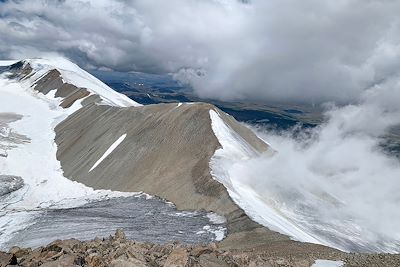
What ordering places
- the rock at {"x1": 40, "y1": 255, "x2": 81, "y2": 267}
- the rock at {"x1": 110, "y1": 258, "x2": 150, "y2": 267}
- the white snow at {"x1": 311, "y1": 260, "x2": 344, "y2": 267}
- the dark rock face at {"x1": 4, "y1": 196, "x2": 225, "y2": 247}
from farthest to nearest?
the dark rock face at {"x1": 4, "y1": 196, "x2": 225, "y2": 247} < the white snow at {"x1": 311, "y1": 260, "x2": 344, "y2": 267} < the rock at {"x1": 40, "y1": 255, "x2": 81, "y2": 267} < the rock at {"x1": 110, "y1": 258, "x2": 150, "y2": 267}

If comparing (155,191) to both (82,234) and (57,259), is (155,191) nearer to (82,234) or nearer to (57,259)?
(82,234)

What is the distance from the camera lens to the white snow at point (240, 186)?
148 ft

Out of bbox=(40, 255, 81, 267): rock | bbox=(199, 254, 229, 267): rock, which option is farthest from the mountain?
bbox=(40, 255, 81, 267): rock

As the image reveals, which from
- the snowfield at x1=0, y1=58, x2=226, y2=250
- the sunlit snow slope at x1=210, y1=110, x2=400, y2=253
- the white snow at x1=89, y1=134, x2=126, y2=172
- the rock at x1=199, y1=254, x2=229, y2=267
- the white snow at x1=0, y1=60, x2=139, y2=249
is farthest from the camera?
the white snow at x1=89, y1=134, x2=126, y2=172

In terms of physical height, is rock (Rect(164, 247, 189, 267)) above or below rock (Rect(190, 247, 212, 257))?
above

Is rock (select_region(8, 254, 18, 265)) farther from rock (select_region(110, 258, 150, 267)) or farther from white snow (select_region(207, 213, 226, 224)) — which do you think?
white snow (select_region(207, 213, 226, 224))

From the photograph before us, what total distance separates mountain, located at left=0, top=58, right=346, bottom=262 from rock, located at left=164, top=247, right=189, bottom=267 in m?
14.1

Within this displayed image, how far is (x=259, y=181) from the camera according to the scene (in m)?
63.1

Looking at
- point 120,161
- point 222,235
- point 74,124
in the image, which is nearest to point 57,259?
point 222,235

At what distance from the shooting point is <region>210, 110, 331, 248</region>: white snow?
4509 centimetres

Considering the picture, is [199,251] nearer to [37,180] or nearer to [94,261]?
[94,261]

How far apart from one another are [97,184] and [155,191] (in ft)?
38.2

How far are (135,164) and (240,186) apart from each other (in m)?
17.7

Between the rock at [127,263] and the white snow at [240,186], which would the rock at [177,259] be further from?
the white snow at [240,186]
